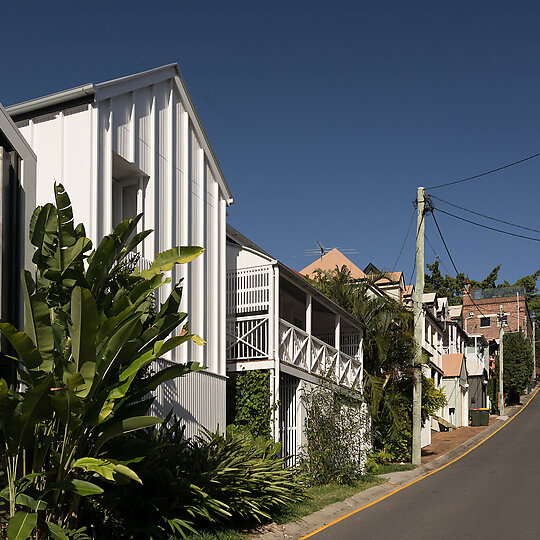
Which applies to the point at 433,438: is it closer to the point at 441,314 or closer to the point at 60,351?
the point at 441,314

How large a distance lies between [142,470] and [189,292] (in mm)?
4887

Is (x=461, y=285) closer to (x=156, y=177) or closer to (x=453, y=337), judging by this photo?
(x=453, y=337)

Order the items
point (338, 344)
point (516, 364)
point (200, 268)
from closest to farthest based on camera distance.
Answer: point (200, 268), point (338, 344), point (516, 364)

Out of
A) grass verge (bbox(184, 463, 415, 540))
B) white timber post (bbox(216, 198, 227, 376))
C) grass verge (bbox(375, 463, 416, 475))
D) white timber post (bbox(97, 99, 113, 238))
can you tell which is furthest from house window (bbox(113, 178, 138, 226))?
grass verge (bbox(375, 463, 416, 475))

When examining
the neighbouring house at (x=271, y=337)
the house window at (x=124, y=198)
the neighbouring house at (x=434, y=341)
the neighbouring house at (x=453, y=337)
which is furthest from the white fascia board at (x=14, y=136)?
the neighbouring house at (x=453, y=337)

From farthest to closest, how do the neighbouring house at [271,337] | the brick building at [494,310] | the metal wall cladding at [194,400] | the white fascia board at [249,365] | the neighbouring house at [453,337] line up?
the brick building at [494,310] < the neighbouring house at [453,337] < the neighbouring house at [271,337] < the white fascia board at [249,365] < the metal wall cladding at [194,400]

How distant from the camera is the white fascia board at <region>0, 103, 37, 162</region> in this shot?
926cm

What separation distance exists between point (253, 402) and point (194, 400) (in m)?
2.61

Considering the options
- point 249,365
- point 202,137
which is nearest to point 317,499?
point 249,365

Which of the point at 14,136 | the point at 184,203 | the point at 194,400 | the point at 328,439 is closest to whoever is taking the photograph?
the point at 14,136

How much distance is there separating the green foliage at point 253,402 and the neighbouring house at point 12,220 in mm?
7441

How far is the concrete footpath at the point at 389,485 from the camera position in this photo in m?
11.1

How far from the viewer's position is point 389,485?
56.7ft

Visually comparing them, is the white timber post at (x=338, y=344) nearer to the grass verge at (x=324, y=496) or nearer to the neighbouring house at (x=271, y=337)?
the neighbouring house at (x=271, y=337)
